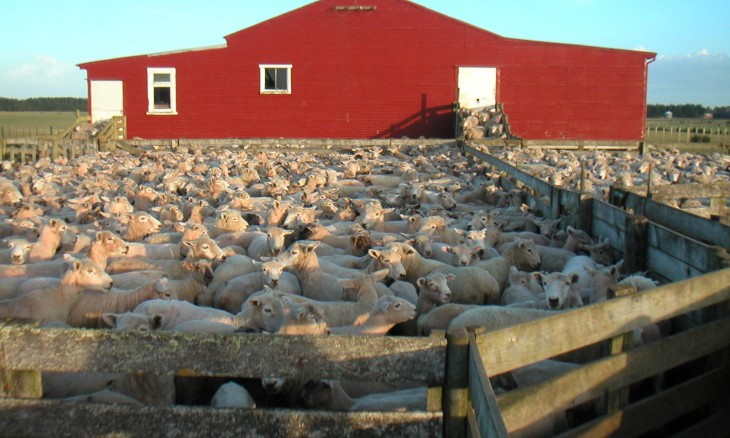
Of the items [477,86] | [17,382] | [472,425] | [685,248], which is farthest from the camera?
[477,86]

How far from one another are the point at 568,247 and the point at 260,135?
25185mm

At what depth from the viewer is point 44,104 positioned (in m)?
140

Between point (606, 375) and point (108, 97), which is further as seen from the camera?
point (108, 97)

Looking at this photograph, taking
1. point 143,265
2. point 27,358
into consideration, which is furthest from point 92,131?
point 27,358

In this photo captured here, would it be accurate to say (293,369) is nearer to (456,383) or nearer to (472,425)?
(456,383)

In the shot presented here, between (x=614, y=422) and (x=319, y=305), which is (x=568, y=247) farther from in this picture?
(x=614, y=422)

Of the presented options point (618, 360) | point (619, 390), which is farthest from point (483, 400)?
point (619, 390)

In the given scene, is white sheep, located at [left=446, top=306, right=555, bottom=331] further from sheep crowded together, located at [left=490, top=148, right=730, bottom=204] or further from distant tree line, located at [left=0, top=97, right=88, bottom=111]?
distant tree line, located at [left=0, top=97, right=88, bottom=111]

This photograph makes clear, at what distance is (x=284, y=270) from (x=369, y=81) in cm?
2546

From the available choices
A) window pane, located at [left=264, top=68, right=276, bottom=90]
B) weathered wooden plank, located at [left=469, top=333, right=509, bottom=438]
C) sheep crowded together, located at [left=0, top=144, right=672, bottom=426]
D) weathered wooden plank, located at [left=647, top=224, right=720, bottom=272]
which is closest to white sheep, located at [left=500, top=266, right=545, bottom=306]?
sheep crowded together, located at [left=0, top=144, right=672, bottom=426]

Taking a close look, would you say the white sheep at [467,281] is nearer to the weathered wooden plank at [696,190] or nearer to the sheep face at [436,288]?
the sheep face at [436,288]

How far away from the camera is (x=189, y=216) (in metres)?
12.4

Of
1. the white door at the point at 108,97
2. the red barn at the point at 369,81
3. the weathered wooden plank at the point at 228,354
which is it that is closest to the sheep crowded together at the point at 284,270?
the weathered wooden plank at the point at 228,354

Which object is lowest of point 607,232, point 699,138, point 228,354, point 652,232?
point 607,232
